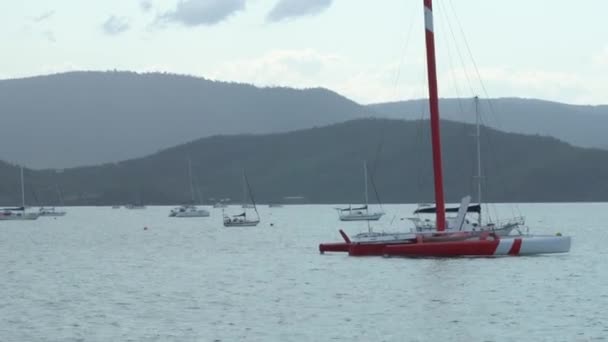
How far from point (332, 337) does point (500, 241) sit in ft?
86.1

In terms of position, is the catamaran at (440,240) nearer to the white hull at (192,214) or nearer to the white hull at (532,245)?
the white hull at (532,245)

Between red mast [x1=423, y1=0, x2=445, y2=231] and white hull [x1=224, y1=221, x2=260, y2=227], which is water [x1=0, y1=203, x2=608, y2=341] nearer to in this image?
red mast [x1=423, y1=0, x2=445, y2=231]

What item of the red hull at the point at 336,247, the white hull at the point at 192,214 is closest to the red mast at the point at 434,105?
the red hull at the point at 336,247

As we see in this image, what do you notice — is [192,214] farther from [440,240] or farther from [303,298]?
[303,298]

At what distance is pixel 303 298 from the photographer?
44.2 meters

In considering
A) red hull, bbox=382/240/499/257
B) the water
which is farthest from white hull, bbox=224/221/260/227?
red hull, bbox=382/240/499/257

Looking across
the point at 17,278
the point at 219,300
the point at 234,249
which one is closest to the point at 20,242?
the point at 234,249

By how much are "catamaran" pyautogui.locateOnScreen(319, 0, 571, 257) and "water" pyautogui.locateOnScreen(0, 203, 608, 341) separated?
0.60 metres

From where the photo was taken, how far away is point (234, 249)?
83125 mm

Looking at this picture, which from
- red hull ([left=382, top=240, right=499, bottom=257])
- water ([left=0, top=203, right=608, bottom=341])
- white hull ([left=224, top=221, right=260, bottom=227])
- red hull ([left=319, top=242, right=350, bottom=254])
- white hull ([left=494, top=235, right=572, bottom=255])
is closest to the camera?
water ([left=0, top=203, right=608, bottom=341])

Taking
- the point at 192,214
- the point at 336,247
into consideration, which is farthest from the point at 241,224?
the point at 336,247

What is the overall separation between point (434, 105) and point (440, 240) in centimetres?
596

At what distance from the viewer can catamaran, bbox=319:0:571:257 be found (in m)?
56.0

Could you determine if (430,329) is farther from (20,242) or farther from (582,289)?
(20,242)
